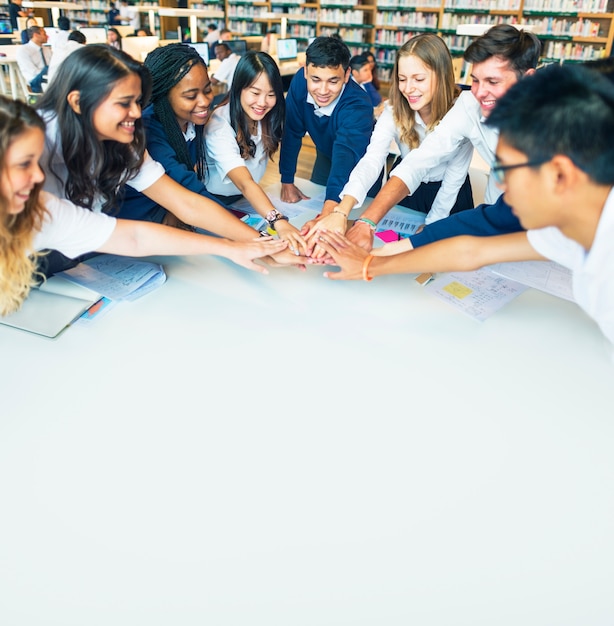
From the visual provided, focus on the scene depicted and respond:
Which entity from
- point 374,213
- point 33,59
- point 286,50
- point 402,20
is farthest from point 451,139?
point 402,20

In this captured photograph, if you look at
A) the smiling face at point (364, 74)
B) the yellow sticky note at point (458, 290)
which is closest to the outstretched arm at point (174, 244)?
the yellow sticky note at point (458, 290)

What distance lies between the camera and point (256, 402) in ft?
3.75

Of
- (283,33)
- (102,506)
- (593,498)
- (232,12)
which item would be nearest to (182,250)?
(102,506)

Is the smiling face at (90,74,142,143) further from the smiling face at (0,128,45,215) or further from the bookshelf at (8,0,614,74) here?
the bookshelf at (8,0,614,74)

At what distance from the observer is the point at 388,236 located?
6.20ft

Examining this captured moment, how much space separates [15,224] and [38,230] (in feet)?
0.26

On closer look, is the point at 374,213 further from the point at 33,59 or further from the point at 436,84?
the point at 33,59

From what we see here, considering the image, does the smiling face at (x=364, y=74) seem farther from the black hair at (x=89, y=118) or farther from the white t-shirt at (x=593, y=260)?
the white t-shirt at (x=593, y=260)

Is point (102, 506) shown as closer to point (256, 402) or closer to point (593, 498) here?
point (256, 402)

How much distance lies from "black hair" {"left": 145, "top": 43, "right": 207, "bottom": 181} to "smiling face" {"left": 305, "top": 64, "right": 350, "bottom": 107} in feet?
1.69

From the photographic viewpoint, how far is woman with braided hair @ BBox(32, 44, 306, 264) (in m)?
1.39

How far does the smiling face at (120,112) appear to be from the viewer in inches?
55.0

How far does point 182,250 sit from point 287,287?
0.30 metres

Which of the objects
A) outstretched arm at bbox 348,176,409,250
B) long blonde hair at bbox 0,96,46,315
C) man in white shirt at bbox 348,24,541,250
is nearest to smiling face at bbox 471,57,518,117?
man in white shirt at bbox 348,24,541,250
